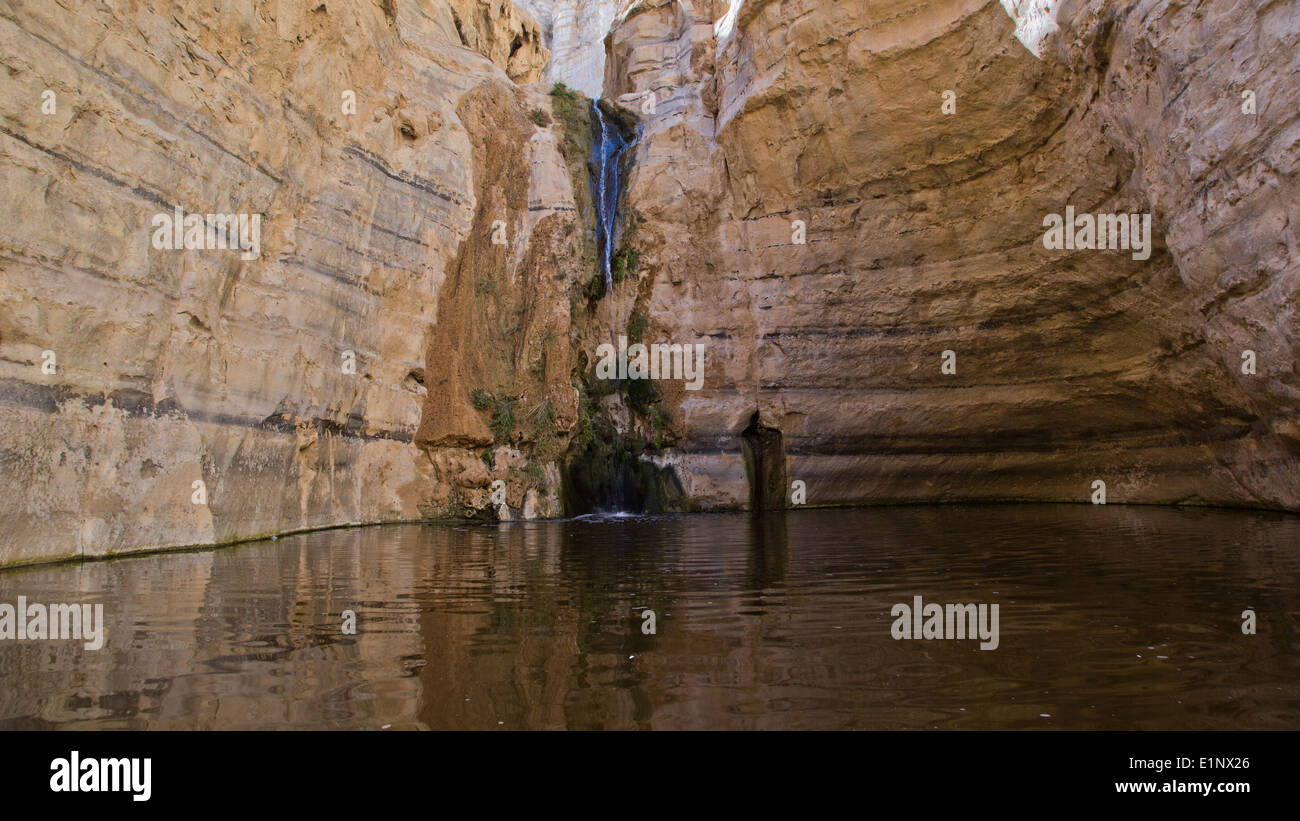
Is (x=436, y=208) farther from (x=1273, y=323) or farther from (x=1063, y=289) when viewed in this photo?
(x=1273, y=323)

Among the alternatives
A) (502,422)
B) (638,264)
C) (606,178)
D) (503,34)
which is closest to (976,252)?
(638,264)

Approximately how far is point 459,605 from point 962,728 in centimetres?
367

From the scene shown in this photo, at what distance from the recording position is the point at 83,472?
852cm

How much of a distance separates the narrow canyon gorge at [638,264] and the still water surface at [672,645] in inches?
137

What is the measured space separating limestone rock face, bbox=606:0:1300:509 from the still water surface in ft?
17.6

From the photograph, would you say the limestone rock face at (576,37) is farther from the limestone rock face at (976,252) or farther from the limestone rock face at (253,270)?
the limestone rock face at (253,270)

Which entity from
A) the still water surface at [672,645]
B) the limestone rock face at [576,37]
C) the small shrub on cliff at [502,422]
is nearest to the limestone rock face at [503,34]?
the small shrub on cliff at [502,422]

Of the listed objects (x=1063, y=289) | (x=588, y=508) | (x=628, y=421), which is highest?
(x=1063, y=289)

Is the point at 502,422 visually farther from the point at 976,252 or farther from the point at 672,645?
the point at 672,645

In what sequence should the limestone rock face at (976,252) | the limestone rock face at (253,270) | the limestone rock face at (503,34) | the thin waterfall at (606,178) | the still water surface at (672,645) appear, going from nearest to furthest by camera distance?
the still water surface at (672,645) → the limestone rock face at (253,270) → the limestone rock face at (976,252) → the thin waterfall at (606,178) → the limestone rock face at (503,34)

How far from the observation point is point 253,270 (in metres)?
11.9

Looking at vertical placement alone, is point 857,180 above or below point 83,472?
above

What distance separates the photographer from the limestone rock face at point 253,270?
26.9 ft
